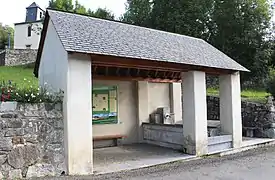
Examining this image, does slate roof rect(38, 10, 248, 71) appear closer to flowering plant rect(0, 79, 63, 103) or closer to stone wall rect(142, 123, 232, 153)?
flowering plant rect(0, 79, 63, 103)

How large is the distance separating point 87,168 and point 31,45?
42.1 m

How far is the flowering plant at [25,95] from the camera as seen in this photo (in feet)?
21.1

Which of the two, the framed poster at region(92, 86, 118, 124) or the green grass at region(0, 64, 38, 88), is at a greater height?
the green grass at region(0, 64, 38, 88)

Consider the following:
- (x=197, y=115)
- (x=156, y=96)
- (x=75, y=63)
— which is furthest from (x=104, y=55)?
(x=156, y=96)

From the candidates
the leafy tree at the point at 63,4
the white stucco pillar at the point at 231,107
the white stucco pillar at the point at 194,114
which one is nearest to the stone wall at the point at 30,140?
the white stucco pillar at the point at 194,114

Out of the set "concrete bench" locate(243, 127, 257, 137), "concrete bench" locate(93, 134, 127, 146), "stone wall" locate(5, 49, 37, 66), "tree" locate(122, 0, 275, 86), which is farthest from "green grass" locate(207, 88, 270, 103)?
"stone wall" locate(5, 49, 37, 66)

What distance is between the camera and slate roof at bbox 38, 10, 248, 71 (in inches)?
296

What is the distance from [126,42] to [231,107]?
4734mm

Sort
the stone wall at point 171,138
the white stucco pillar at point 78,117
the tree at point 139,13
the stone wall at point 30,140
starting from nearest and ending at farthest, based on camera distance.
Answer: the stone wall at point 30,140 < the white stucco pillar at point 78,117 < the stone wall at point 171,138 < the tree at point 139,13

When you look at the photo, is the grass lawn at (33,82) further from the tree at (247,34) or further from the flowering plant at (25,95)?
the flowering plant at (25,95)

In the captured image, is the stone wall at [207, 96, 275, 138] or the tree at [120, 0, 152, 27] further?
the tree at [120, 0, 152, 27]

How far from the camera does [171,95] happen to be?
13.7m

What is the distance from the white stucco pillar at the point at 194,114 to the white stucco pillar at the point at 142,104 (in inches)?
118

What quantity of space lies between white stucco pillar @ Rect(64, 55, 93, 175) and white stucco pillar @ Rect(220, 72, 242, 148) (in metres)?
5.84
